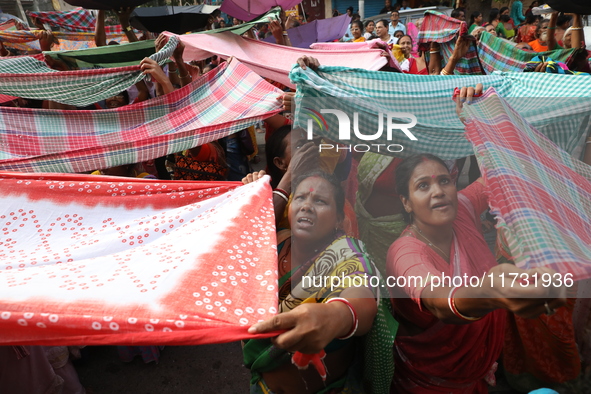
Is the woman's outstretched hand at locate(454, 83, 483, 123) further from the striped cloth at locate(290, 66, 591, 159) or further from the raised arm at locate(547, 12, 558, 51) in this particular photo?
the raised arm at locate(547, 12, 558, 51)

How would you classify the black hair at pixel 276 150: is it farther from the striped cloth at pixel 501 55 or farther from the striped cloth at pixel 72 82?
the striped cloth at pixel 501 55

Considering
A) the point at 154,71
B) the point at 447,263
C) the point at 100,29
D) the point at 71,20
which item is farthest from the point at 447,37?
the point at 71,20

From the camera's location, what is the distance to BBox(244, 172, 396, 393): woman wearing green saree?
0.94 metres

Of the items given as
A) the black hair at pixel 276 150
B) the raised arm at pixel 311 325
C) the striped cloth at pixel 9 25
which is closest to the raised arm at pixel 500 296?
the raised arm at pixel 311 325

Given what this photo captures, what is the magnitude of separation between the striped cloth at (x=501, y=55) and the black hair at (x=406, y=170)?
8.90 feet

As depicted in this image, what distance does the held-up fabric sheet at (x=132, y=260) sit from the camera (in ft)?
3.12

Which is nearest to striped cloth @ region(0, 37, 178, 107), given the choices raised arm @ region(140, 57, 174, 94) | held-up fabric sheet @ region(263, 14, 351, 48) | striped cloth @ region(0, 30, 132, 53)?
raised arm @ region(140, 57, 174, 94)

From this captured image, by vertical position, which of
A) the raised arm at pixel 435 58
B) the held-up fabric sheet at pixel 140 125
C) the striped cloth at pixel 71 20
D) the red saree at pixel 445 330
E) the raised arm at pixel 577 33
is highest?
the striped cloth at pixel 71 20

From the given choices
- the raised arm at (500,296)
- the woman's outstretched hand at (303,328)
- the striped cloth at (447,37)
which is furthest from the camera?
the striped cloth at (447,37)

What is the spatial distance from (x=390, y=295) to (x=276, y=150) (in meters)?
1.51

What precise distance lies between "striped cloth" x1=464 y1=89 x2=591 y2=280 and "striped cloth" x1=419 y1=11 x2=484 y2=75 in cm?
216

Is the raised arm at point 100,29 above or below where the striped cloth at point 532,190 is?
above

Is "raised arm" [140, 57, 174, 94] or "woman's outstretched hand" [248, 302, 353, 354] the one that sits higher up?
"raised arm" [140, 57, 174, 94]

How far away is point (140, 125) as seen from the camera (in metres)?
2.58
